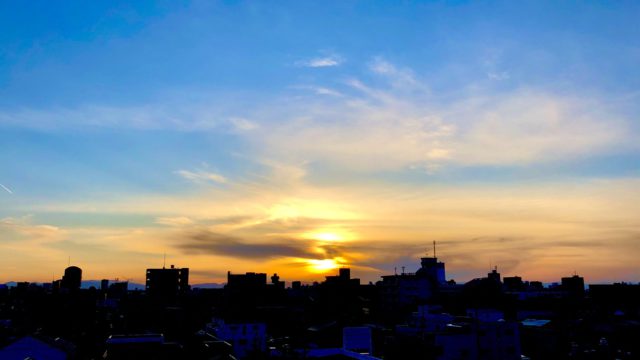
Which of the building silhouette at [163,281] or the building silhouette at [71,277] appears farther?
the building silhouette at [71,277]

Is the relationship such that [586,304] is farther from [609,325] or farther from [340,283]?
[340,283]

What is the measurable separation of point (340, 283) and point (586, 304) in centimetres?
5889

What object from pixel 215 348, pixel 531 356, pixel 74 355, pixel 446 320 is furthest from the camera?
pixel 446 320

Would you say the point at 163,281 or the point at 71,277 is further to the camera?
the point at 71,277

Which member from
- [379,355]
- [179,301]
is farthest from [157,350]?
[179,301]

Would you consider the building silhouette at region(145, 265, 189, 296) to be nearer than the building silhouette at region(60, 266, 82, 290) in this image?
Yes

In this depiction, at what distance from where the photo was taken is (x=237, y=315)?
103 m

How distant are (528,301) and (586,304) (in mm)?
12745

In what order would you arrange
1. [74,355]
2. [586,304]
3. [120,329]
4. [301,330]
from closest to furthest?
[74,355]
[120,329]
[301,330]
[586,304]

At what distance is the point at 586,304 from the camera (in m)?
119

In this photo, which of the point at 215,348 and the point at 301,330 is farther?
the point at 301,330

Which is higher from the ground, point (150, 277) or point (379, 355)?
point (150, 277)

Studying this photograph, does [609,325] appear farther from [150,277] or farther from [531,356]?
[150,277]

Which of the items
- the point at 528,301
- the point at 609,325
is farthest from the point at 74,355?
the point at 528,301
